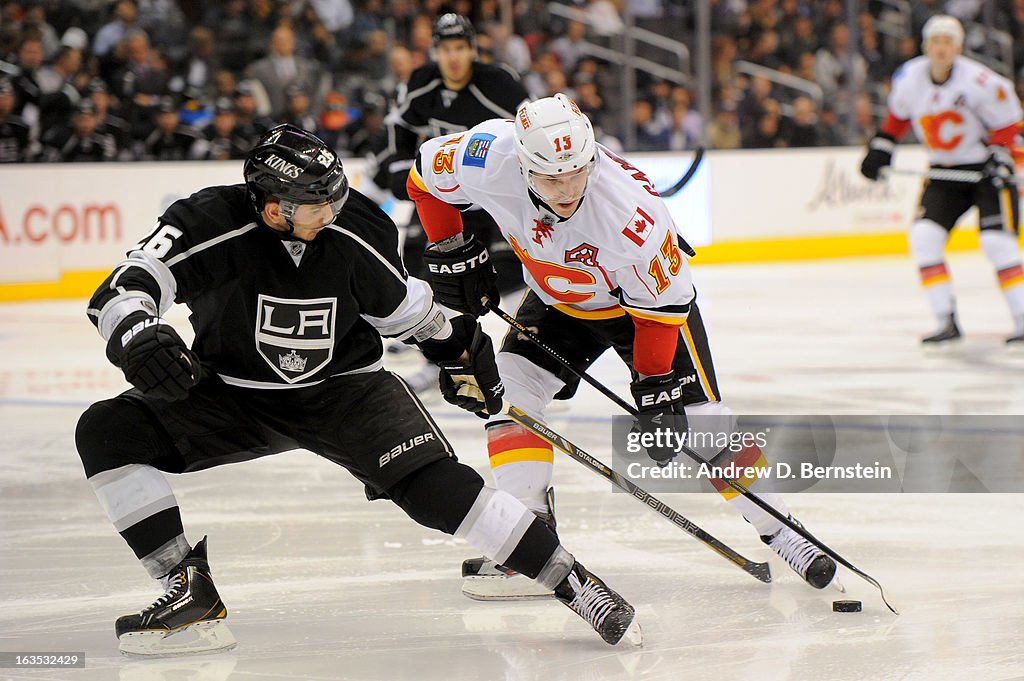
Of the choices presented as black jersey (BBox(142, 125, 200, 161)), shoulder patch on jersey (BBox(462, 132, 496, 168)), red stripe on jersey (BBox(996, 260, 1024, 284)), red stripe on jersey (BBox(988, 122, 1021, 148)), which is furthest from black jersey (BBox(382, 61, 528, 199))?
black jersey (BBox(142, 125, 200, 161))

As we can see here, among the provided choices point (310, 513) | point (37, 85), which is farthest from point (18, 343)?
point (310, 513)

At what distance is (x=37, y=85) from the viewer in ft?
27.2

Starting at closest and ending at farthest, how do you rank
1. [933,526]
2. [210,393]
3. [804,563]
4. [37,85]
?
[210,393] → [804,563] → [933,526] → [37,85]

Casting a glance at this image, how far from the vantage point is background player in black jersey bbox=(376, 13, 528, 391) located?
5.14 meters

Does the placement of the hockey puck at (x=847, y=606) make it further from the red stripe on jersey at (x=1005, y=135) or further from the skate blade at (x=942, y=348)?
the red stripe on jersey at (x=1005, y=135)

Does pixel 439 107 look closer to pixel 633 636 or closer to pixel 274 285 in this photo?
pixel 274 285

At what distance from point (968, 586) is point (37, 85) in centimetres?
687

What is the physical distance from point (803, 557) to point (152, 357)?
4.95 feet

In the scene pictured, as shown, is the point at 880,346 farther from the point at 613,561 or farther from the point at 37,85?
the point at 37,85

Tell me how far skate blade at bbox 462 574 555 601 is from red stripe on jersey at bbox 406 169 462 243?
85 centimetres

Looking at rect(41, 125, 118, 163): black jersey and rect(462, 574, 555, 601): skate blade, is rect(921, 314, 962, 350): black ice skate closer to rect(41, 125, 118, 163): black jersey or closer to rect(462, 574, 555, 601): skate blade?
rect(462, 574, 555, 601): skate blade

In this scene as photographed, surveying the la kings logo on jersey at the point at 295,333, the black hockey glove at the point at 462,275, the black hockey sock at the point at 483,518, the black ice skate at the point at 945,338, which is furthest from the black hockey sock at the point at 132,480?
the black ice skate at the point at 945,338

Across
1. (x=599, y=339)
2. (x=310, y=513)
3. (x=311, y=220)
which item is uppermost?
→ (x=311, y=220)

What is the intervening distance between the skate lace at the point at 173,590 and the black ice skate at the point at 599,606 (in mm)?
709
